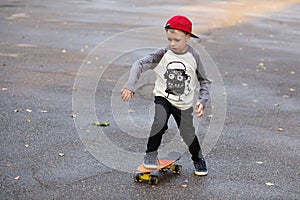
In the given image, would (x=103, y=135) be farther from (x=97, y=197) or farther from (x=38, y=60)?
(x=38, y=60)

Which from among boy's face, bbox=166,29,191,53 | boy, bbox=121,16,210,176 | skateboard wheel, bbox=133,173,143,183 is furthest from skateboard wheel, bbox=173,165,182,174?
boy's face, bbox=166,29,191,53

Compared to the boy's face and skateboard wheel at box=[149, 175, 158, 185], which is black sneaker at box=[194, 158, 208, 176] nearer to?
skateboard wheel at box=[149, 175, 158, 185]

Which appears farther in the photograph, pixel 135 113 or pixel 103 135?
pixel 135 113

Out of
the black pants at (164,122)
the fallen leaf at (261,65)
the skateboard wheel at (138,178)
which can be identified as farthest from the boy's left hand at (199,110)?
the fallen leaf at (261,65)

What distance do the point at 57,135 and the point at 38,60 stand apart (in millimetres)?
3955

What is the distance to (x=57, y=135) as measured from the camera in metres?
5.66

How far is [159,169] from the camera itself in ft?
15.4

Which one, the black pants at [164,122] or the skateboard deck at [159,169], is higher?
the black pants at [164,122]

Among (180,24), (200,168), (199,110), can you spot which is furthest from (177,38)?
(200,168)

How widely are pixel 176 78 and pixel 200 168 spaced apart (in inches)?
34.2

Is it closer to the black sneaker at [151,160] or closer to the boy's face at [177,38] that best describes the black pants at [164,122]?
the black sneaker at [151,160]

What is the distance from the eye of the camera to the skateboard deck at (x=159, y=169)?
4566 millimetres

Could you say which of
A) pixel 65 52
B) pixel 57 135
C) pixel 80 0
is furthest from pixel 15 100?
pixel 80 0

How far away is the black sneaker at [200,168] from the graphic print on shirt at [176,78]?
0.65 metres
